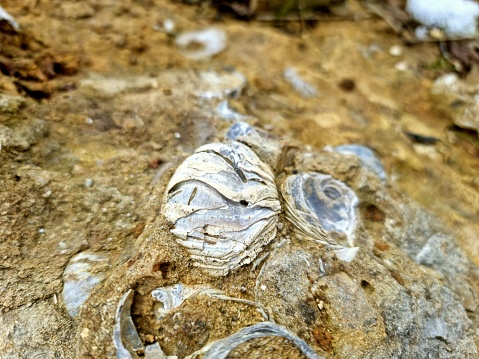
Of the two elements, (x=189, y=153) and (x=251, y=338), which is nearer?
(x=251, y=338)

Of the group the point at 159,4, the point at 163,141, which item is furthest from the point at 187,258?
the point at 159,4

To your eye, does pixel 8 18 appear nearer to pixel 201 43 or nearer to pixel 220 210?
pixel 201 43

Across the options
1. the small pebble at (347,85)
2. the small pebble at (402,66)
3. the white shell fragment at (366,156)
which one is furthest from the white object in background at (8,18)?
the small pebble at (402,66)

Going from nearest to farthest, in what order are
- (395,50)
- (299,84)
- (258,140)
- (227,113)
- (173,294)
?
(173,294) < (258,140) < (227,113) < (299,84) < (395,50)

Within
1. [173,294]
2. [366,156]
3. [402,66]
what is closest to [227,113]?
[366,156]

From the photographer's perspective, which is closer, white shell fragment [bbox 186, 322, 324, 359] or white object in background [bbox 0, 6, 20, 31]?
white shell fragment [bbox 186, 322, 324, 359]

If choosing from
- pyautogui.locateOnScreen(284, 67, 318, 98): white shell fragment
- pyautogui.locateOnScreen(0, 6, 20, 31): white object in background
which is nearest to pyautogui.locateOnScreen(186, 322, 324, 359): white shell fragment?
pyautogui.locateOnScreen(284, 67, 318, 98): white shell fragment

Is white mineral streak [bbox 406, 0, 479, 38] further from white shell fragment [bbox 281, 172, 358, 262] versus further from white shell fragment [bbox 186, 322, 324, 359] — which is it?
white shell fragment [bbox 186, 322, 324, 359]
